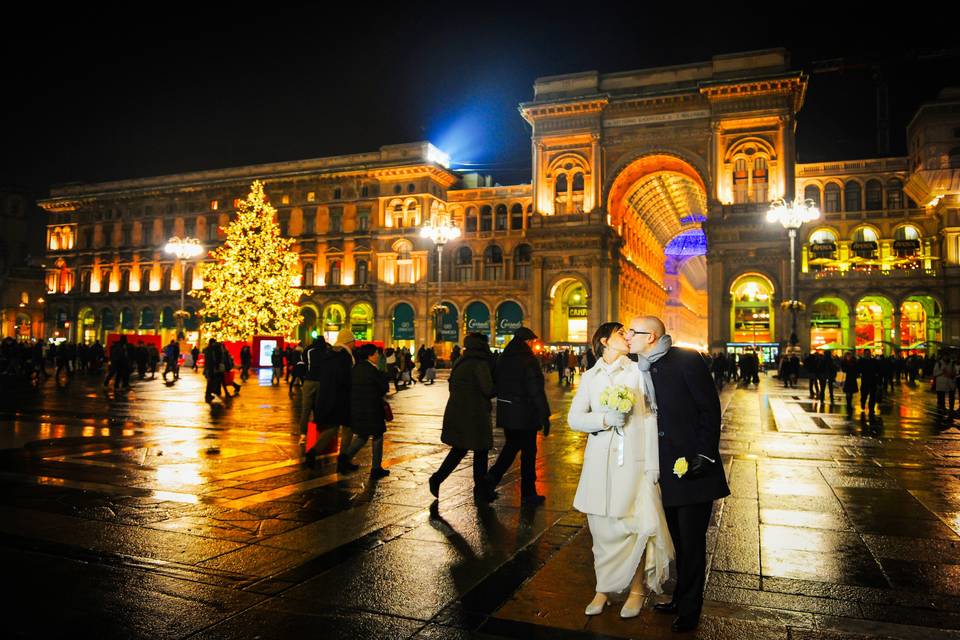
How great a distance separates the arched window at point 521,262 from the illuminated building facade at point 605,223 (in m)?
0.28

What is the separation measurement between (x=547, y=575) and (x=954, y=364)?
17431 millimetres

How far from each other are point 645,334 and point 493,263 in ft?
173

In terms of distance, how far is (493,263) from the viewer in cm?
5656

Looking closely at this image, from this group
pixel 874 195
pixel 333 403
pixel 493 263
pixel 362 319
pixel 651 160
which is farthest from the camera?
pixel 362 319

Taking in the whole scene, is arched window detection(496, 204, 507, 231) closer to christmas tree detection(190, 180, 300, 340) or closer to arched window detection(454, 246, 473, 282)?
arched window detection(454, 246, 473, 282)

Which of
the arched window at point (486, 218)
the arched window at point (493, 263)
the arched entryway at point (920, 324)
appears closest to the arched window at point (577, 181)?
the arched window at point (493, 263)

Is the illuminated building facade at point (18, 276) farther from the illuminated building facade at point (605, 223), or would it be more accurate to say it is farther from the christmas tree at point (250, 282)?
the christmas tree at point (250, 282)

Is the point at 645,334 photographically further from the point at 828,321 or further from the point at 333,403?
the point at 828,321

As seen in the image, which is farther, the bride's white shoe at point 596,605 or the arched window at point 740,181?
the arched window at point 740,181

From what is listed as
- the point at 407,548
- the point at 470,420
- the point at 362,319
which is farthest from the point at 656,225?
the point at 407,548

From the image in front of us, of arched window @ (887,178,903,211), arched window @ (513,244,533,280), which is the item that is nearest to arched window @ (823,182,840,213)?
arched window @ (887,178,903,211)

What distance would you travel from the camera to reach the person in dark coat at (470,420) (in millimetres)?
6930

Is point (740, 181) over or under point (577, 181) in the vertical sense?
under

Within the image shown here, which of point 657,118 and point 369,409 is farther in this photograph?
point 657,118
